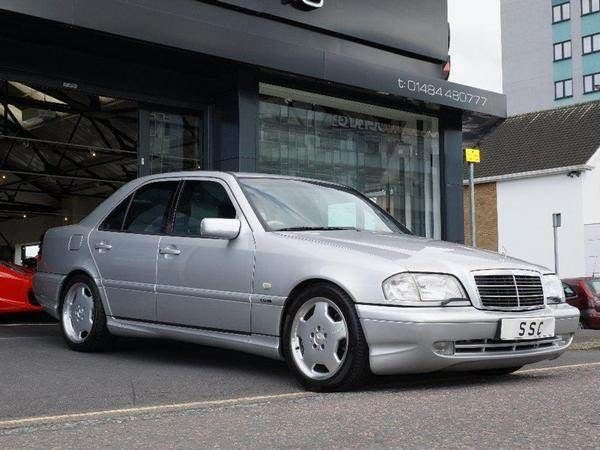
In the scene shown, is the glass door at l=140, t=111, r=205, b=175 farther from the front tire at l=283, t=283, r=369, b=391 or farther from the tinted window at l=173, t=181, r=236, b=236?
the front tire at l=283, t=283, r=369, b=391

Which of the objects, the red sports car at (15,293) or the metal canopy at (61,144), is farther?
the metal canopy at (61,144)

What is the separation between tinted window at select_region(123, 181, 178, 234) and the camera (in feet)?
23.8

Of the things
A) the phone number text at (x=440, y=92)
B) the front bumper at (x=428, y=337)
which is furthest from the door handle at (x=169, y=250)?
the phone number text at (x=440, y=92)

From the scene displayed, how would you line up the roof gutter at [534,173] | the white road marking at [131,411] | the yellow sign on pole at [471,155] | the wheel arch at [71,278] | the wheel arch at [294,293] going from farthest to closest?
the roof gutter at [534,173]
the yellow sign on pole at [471,155]
the wheel arch at [71,278]
the wheel arch at [294,293]
the white road marking at [131,411]

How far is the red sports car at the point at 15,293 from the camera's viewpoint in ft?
37.1

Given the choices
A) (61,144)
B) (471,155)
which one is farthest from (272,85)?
(61,144)

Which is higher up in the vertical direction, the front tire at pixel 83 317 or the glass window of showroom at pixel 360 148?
the glass window of showroom at pixel 360 148

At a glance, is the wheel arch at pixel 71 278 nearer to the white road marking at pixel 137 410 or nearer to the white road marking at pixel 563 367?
the white road marking at pixel 137 410

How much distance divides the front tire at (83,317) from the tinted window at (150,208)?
25.7 inches

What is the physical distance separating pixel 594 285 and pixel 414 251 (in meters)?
13.7

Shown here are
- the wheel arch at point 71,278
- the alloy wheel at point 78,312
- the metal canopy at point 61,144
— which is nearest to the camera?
the wheel arch at point 71,278

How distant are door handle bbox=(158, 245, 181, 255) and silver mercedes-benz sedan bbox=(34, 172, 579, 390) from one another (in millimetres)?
12

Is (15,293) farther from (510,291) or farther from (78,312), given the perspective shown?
(510,291)

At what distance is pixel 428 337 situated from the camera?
5.35 metres
